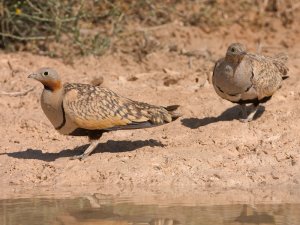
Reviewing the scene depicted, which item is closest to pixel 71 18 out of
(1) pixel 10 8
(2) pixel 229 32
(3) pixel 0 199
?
(1) pixel 10 8

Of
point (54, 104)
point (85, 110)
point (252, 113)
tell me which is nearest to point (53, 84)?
point (54, 104)

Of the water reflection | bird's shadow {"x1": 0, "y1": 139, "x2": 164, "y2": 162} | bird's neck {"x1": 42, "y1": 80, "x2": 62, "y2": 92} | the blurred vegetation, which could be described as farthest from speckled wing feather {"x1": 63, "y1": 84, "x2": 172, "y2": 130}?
the blurred vegetation

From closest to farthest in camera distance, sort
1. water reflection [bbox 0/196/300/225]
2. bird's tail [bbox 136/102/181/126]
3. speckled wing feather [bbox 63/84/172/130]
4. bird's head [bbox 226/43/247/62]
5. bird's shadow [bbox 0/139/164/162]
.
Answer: water reflection [bbox 0/196/300/225] < speckled wing feather [bbox 63/84/172/130] < bird's tail [bbox 136/102/181/126] < bird's shadow [bbox 0/139/164/162] < bird's head [bbox 226/43/247/62]

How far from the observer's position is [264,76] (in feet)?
29.7

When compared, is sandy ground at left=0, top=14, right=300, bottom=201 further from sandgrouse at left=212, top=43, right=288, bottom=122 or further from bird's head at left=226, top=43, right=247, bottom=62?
bird's head at left=226, top=43, right=247, bottom=62

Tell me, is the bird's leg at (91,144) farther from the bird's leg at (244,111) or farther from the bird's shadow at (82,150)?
the bird's leg at (244,111)

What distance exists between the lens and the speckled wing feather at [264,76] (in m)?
9.00

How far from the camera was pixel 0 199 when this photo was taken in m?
7.45

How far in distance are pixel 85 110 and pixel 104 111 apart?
212mm

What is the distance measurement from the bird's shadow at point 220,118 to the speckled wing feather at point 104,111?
103 centimetres

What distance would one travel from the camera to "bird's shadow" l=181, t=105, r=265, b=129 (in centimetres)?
938

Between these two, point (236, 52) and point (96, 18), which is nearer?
point (236, 52)

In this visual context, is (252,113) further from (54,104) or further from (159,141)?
(54,104)

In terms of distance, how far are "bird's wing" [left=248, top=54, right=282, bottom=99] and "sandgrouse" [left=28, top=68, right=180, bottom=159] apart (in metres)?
1.37
